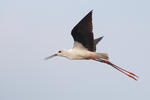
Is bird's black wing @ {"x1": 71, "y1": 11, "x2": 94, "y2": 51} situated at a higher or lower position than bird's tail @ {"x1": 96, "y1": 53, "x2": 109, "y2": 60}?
higher

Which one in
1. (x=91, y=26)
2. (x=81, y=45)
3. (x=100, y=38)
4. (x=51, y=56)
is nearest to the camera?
(x=91, y=26)

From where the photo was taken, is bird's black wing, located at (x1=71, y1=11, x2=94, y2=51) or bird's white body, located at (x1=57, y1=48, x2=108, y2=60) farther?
bird's white body, located at (x1=57, y1=48, x2=108, y2=60)

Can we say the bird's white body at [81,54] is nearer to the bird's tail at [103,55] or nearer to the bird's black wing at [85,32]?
the bird's tail at [103,55]

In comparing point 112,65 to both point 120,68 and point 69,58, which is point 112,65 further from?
point 69,58

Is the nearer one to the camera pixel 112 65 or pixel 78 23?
pixel 78 23

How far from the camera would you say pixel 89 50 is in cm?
1094

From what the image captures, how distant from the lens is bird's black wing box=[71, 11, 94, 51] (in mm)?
10078

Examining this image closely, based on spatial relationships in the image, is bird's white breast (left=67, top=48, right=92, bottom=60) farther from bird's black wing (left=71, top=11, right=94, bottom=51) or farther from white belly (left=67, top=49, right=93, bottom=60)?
bird's black wing (left=71, top=11, right=94, bottom=51)

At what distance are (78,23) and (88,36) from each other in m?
0.53

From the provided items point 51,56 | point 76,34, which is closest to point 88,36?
point 76,34

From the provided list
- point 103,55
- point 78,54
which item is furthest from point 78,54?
point 103,55

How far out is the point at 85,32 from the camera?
10.4 metres

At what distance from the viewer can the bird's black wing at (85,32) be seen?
33.1ft

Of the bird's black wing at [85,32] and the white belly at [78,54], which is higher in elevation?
the bird's black wing at [85,32]
